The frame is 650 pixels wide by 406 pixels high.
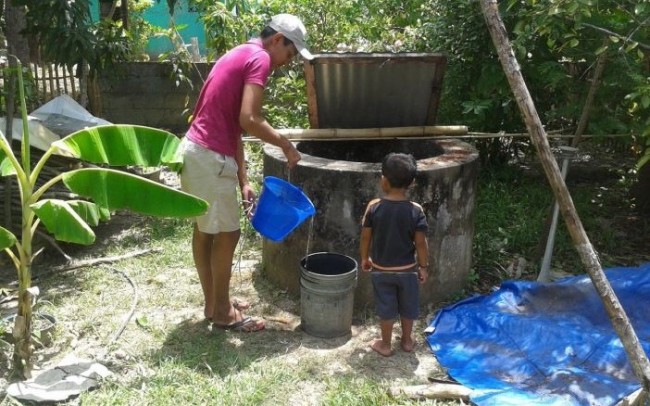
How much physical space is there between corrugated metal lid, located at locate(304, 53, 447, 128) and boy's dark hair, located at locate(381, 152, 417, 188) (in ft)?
5.69

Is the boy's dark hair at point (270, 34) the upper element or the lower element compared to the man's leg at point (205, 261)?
upper

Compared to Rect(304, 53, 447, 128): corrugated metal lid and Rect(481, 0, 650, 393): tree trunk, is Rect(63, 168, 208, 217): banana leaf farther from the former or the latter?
Rect(304, 53, 447, 128): corrugated metal lid

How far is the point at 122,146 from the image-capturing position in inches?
129

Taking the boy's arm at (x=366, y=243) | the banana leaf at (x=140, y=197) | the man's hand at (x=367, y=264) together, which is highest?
the banana leaf at (x=140, y=197)

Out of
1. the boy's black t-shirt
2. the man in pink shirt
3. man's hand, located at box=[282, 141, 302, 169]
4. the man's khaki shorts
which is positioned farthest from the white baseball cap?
the boy's black t-shirt

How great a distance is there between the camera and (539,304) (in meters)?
4.27

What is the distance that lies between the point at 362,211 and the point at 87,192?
175 cm

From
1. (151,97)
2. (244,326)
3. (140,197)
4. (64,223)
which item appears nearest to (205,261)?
(244,326)

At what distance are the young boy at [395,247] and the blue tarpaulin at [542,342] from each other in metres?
0.36

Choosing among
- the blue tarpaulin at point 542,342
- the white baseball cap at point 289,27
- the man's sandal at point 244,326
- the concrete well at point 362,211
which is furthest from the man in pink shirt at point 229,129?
the blue tarpaulin at point 542,342

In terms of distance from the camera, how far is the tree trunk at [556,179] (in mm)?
2736

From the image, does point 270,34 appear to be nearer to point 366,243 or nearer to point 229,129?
point 229,129

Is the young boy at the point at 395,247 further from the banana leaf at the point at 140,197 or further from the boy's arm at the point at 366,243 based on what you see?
the banana leaf at the point at 140,197

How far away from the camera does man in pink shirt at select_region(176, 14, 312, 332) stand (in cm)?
351
